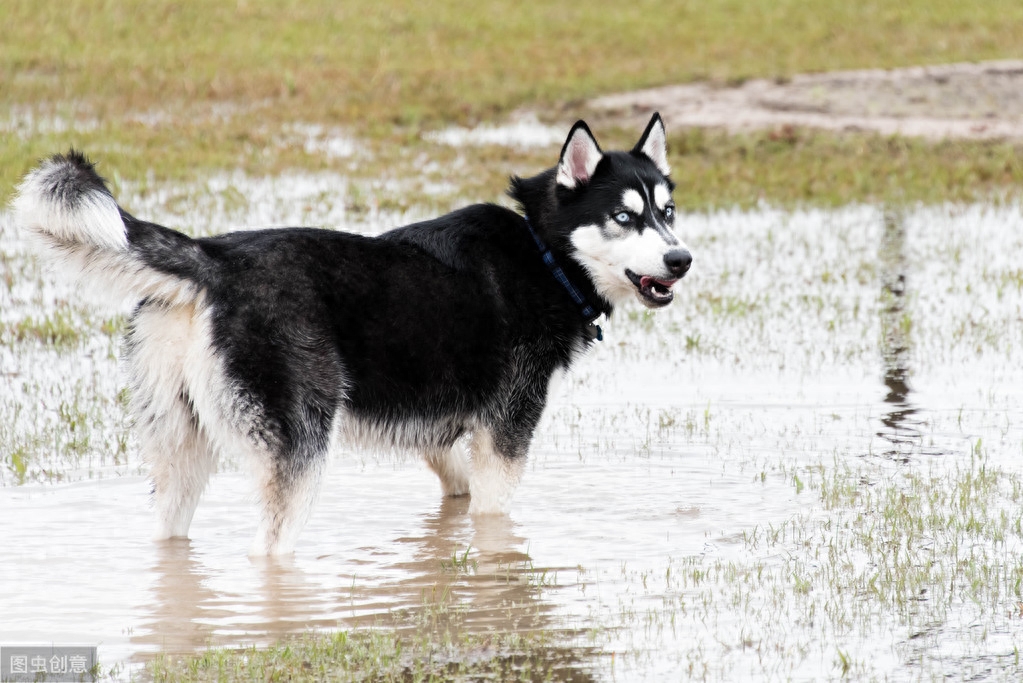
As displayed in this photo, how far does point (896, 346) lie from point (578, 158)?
15.6 ft

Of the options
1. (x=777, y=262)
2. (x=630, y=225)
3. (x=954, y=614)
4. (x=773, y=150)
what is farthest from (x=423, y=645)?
(x=773, y=150)

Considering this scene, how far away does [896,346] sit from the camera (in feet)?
34.2

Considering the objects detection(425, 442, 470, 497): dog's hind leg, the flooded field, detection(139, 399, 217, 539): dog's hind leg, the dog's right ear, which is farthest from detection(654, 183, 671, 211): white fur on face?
detection(139, 399, 217, 539): dog's hind leg

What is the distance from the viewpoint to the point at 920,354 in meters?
10.2

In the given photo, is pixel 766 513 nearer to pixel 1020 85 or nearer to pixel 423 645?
pixel 423 645

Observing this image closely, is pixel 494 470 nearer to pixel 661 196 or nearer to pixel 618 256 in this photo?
pixel 618 256

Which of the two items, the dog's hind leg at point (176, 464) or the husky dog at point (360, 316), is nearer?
the husky dog at point (360, 316)

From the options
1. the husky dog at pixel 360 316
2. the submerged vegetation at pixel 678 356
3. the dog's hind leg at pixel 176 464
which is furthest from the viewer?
the dog's hind leg at pixel 176 464

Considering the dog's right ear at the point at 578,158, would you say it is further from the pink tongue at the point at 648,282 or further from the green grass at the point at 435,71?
the green grass at the point at 435,71

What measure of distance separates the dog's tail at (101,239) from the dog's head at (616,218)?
2031 mm

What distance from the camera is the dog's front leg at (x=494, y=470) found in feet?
21.6

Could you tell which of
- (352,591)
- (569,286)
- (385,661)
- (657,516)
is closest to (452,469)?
(657,516)

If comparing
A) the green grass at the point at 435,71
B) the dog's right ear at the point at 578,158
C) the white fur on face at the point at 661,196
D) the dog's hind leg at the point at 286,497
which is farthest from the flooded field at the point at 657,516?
the green grass at the point at 435,71

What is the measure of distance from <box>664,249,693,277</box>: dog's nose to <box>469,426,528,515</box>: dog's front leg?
1.19 metres
